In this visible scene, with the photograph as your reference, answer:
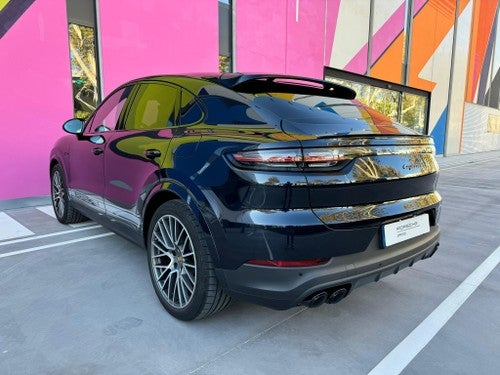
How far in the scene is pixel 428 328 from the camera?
8.07 feet

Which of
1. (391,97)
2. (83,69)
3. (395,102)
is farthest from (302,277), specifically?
(395,102)

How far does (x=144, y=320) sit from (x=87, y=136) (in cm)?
198

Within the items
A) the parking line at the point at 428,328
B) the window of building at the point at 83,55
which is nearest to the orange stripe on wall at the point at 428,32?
the window of building at the point at 83,55

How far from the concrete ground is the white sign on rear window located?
24.3 inches

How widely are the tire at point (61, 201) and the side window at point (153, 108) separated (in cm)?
159

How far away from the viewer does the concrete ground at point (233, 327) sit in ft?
6.81

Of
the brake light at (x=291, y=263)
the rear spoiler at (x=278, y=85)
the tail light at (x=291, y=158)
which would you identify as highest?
the rear spoiler at (x=278, y=85)

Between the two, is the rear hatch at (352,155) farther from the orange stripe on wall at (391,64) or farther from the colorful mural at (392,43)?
the orange stripe on wall at (391,64)

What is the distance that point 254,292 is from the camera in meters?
2.00

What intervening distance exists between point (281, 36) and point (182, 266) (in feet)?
26.4

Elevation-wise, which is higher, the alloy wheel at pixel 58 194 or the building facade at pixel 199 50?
the building facade at pixel 199 50

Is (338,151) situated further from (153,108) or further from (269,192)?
(153,108)

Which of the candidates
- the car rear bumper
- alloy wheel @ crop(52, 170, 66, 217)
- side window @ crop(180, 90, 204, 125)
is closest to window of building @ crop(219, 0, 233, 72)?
alloy wheel @ crop(52, 170, 66, 217)

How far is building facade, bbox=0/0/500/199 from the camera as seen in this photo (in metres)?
5.43
